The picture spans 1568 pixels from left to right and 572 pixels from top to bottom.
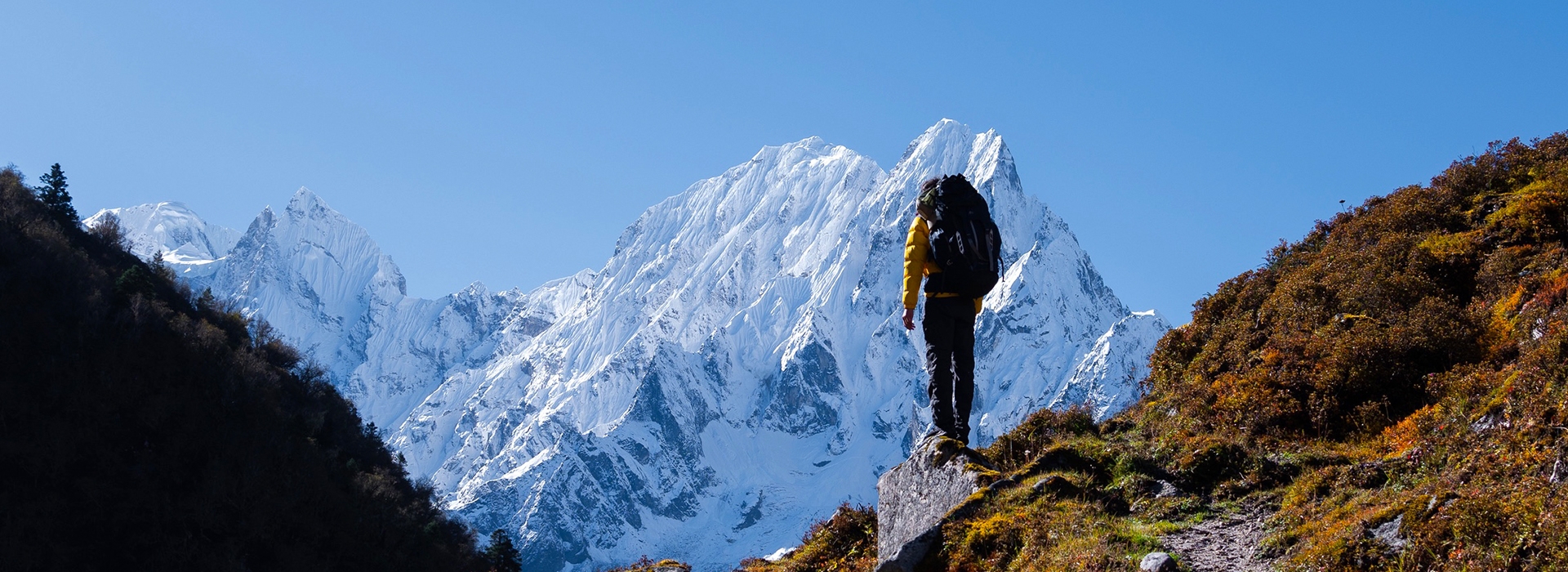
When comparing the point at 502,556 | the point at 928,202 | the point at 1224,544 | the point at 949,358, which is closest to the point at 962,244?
the point at 928,202

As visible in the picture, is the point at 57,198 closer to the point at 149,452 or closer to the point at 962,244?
the point at 149,452

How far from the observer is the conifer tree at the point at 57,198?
2625 inches

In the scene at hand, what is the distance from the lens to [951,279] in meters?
9.64

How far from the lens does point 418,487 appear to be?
6956 cm

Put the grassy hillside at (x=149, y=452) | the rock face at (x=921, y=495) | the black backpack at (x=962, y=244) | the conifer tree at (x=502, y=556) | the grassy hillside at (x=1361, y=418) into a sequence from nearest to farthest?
1. the grassy hillside at (x=1361, y=418)
2. the rock face at (x=921, y=495)
3. the black backpack at (x=962, y=244)
4. the conifer tree at (x=502, y=556)
5. the grassy hillside at (x=149, y=452)

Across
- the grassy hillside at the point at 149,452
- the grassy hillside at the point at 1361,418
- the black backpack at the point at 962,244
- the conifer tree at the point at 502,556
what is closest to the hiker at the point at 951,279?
the black backpack at the point at 962,244

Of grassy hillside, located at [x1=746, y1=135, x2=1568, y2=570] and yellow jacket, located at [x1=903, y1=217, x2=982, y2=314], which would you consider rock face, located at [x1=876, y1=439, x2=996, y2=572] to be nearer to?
grassy hillside, located at [x1=746, y1=135, x2=1568, y2=570]

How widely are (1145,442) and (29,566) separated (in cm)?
5063

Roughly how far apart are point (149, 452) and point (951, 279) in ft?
182

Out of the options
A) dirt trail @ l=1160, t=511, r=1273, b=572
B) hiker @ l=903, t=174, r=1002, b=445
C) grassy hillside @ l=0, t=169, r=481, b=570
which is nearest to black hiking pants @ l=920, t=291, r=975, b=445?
hiker @ l=903, t=174, r=1002, b=445

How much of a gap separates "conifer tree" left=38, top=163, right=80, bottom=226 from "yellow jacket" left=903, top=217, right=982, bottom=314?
7277cm

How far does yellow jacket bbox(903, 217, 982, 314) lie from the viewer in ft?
31.6

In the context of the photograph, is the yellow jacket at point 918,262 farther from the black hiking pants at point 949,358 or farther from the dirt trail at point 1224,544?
the dirt trail at point 1224,544

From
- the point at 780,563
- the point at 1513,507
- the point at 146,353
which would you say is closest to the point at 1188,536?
the point at 1513,507
